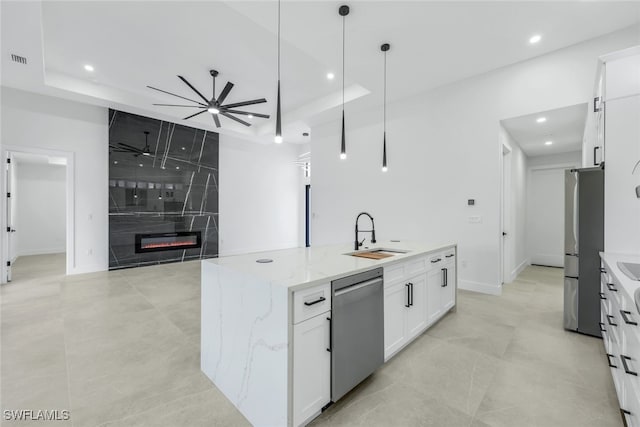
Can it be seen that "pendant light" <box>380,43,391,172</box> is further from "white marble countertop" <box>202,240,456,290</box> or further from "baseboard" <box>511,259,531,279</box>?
"baseboard" <box>511,259,531,279</box>

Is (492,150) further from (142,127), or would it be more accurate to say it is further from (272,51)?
(142,127)

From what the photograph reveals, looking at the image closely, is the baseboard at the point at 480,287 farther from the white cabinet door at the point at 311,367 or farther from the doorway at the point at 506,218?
the white cabinet door at the point at 311,367

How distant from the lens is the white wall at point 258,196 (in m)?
7.71

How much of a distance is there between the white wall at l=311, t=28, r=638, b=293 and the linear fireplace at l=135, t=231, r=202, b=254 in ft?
13.4

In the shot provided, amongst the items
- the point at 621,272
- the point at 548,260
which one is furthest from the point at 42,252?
the point at 548,260

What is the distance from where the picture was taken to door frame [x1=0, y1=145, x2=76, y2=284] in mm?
4590

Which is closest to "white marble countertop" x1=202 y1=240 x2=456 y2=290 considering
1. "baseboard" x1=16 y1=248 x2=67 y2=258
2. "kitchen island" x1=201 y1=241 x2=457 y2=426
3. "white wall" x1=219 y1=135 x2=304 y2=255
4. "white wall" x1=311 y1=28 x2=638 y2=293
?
"kitchen island" x1=201 y1=241 x2=457 y2=426

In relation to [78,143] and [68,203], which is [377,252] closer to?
[68,203]

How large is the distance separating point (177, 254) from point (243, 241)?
1.96 m

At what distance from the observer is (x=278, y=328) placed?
1397mm

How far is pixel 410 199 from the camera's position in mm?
4855

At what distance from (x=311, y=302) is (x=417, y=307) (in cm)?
149

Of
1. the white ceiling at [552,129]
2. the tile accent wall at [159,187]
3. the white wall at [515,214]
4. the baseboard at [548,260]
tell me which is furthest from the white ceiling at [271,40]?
the baseboard at [548,260]

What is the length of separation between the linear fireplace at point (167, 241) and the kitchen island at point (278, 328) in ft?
16.4
